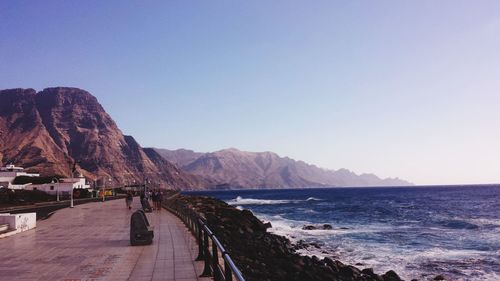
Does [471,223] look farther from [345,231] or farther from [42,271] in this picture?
[42,271]

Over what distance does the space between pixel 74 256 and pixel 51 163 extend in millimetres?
174413

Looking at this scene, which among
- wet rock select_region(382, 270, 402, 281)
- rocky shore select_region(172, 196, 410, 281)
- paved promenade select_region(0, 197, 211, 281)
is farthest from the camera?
wet rock select_region(382, 270, 402, 281)

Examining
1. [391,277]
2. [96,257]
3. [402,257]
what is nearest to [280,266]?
[391,277]

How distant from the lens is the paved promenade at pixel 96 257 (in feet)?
33.5

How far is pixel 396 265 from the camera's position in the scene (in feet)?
82.0

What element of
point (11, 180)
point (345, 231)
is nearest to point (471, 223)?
point (345, 231)

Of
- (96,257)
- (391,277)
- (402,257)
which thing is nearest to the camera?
(96,257)

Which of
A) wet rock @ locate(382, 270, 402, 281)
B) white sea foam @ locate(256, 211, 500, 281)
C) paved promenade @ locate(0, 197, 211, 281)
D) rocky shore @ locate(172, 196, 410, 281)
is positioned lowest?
white sea foam @ locate(256, 211, 500, 281)

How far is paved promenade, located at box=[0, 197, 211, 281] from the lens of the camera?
33.5 ft

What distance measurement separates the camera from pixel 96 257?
41.4ft

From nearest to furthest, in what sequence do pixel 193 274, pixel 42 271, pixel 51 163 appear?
pixel 193 274
pixel 42 271
pixel 51 163

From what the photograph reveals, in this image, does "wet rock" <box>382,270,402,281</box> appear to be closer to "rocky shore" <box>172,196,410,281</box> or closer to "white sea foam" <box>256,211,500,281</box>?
"rocky shore" <box>172,196,410,281</box>

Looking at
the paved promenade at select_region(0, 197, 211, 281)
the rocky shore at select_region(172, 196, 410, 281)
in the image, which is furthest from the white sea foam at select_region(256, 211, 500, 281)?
the paved promenade at select_region(0, 197, 211, 281)

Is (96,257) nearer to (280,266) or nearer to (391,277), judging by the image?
(280,266)
